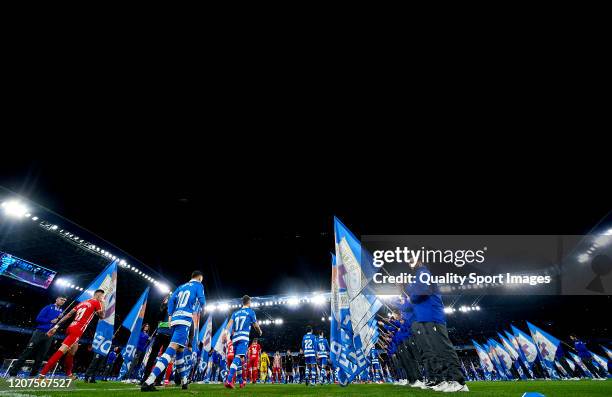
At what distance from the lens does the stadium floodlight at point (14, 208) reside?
18.4 meters

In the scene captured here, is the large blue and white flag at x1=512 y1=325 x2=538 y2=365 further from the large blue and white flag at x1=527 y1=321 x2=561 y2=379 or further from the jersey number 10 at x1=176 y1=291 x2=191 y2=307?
the jersey number 10 at x1=176 y1=291 x2=191 y2=307

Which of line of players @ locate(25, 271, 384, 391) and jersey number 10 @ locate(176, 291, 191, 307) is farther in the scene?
jersey number 10 @ locate(176, 291, 191, 307)

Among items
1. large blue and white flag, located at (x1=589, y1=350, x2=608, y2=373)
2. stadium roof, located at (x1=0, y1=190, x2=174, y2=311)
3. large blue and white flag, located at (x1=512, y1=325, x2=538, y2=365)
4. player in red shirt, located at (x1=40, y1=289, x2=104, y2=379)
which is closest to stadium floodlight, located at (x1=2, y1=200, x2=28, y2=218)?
stadium roof, located at (x1=0, y1=190, x2=174, y2=311)

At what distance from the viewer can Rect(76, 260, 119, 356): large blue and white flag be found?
475 inches

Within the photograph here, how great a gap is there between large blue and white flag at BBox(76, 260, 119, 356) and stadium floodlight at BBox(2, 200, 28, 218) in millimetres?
8976

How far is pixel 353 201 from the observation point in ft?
58.5

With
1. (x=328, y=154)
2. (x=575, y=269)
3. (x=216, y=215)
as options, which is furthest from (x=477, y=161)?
(x=575, y=269)

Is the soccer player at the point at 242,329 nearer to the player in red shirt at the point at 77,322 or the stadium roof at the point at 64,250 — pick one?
the player in red shirt at the point at 77,322

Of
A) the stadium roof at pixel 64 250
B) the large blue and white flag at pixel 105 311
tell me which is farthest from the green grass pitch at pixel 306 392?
the stadium roof at pixel 64 250

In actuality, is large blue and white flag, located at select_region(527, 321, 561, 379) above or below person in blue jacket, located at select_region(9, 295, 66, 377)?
above

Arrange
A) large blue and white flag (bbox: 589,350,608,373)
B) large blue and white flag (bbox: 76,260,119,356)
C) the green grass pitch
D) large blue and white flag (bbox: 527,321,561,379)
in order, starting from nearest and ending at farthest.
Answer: the green grass pitch
large blue and white flag (bbox: 76,260,119,356)
large blue and white flag (bbox: 527,321,561,379)
large blue and white flag (bbox: 589,350,608,373)

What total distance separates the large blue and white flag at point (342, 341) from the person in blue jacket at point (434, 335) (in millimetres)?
3341

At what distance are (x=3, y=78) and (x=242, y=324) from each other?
34.3 feet
